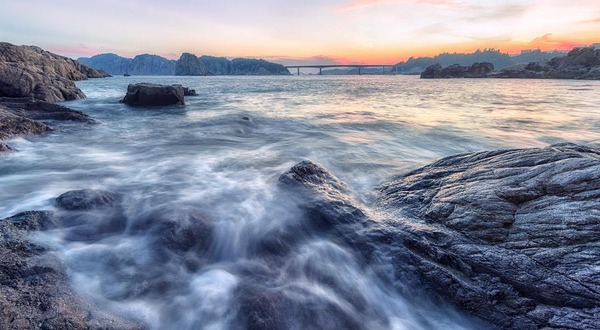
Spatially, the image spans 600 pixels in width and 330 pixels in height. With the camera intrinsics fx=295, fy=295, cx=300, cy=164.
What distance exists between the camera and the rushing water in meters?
3.35

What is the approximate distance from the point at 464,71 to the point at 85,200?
118218 mm

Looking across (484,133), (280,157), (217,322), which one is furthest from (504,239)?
(484,133)

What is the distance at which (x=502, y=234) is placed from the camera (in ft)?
12.1

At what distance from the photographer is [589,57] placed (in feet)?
246

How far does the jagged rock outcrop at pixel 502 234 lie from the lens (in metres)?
2.99

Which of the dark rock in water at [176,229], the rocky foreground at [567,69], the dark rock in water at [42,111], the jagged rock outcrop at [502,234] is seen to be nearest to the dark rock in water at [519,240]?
the jagged rock outcrop at [502,234]

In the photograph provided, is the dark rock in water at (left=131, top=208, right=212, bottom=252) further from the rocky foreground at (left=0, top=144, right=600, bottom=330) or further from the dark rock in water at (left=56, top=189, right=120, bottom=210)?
the dark rock in water at (left=56, top=189, right=120, bottom=210)

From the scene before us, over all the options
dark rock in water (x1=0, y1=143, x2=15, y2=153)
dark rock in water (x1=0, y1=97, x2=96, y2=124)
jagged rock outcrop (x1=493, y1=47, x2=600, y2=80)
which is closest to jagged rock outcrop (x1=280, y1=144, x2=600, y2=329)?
dark rock in water (x1=0, y1=143, x2=15, y2=153)

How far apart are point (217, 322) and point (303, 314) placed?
92cm

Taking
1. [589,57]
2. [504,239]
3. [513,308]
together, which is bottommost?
[513,308]

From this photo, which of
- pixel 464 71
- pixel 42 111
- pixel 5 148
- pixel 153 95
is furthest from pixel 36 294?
pixel 464 71

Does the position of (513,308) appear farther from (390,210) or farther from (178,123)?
(178,123)

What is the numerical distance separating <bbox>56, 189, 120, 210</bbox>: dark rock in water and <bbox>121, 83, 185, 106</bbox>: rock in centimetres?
1502

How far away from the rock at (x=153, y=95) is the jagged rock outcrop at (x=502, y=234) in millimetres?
16739
